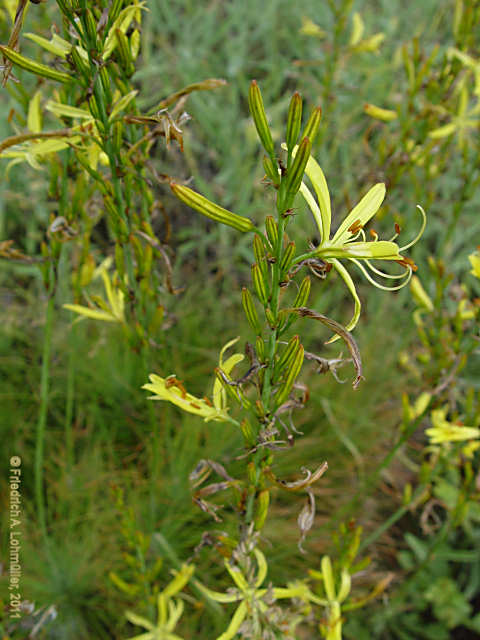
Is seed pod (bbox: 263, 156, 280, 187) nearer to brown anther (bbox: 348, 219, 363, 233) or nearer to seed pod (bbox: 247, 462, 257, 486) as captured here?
brown anther (bbox: 348, 219, 363, 233)

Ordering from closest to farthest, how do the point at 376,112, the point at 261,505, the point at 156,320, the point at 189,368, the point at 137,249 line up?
the point at 261,505
the point at 137,249
the point at 156,320
the point at 376,112
the point at 189,368

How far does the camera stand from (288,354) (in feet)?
2.40

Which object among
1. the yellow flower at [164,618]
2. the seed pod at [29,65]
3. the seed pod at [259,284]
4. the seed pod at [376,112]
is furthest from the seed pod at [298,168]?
the seed pod at [376,112]

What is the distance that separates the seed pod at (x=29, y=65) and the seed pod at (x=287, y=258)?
1.64 feet

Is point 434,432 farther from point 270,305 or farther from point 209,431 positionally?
point 209,431

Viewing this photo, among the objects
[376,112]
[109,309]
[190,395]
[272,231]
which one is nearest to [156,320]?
[109,309]

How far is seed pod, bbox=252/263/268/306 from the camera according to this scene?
0.68 m

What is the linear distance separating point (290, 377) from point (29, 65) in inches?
24.5

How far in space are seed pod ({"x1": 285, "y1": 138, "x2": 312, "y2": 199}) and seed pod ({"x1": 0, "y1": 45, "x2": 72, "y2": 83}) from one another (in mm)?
462

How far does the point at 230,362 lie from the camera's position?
32.6 inches

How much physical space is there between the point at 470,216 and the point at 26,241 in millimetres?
2767

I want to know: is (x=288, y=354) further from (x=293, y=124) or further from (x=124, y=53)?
(x=124, y=53)

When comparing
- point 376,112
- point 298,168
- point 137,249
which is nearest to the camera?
point 298,168

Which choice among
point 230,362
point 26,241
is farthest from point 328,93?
point 26,241
